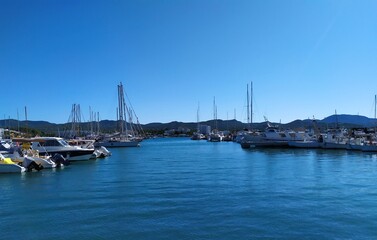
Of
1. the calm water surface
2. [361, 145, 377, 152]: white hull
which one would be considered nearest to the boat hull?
[361, 145, 377, 152]: white hull

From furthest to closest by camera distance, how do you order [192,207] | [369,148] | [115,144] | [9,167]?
[115,144] < [369,148] < [9,167] < [192,207]

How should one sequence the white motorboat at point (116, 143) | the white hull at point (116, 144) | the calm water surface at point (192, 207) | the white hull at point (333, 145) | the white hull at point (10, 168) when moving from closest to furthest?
the calm water surface at point (192, 207)
the white hull at point (10, 168)
the white hull at point (333, 145)
the white hull at point (116, 144)
the white motorboat at point (116, 143)

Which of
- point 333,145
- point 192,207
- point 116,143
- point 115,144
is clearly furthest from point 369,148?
point 115,144

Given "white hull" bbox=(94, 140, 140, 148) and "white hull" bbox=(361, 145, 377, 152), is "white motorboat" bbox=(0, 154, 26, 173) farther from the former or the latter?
"white hull" bbox=(94, 140, 140, 148)

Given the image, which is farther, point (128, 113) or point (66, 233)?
point (128, 113)

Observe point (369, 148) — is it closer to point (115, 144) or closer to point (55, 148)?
point (55, 148)

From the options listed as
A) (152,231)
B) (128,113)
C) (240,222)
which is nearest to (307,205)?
(240,222)

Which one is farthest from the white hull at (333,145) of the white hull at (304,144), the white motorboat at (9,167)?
the white motorboat at (9,167)

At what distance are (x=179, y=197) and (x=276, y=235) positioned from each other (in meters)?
9.20

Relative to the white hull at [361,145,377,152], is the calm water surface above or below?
below

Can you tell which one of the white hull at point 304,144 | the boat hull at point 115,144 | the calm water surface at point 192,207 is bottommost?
the calm water surface at point 192,207

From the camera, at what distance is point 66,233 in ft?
53.4

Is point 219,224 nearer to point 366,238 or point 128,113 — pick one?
point 366,238

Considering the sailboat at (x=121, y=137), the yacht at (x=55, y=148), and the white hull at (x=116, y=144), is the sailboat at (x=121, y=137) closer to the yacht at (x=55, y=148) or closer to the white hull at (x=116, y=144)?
the white hull at (x=116, y=144)
